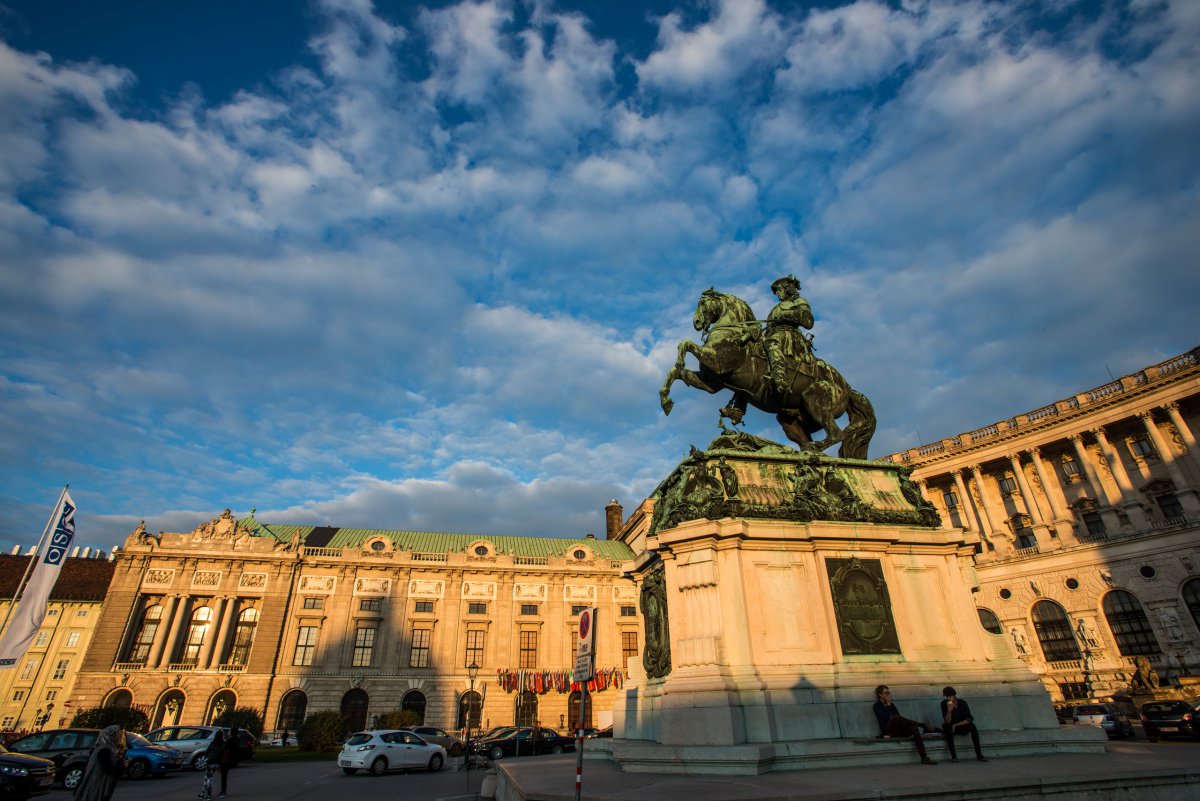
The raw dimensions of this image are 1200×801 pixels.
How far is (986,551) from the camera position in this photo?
4378 centimetres

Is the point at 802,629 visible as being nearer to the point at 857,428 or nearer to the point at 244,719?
the point at 857,428

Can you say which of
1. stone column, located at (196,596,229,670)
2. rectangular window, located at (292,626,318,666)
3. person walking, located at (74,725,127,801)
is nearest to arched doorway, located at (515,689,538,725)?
rectangular window, located at (292,626,318,666)

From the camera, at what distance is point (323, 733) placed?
32688mm

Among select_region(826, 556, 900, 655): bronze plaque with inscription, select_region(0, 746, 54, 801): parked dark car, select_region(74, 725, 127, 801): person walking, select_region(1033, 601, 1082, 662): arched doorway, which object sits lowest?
select_region(0, 746, 54, 801): parked dark car

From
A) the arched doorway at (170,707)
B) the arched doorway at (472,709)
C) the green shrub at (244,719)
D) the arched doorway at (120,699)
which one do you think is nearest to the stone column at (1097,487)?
the arched doorway at (472,709)

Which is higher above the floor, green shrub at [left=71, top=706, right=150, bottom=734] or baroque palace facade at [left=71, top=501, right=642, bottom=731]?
baroque palace facade at [left=71, top=501, right=642, bottom=731]

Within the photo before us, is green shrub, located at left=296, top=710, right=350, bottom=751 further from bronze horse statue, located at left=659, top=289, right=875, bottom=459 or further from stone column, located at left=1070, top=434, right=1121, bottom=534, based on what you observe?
stone column, located at left=1070, top=434, right=1121, bottom=534

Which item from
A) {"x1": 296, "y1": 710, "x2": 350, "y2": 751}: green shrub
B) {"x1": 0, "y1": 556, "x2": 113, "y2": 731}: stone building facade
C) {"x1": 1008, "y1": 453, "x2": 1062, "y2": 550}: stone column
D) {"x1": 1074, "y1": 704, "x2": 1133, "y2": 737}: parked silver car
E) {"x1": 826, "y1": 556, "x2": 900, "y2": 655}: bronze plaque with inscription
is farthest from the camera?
{"x1": 0, "y1": 556, "x2": 113, "y2": 731}: stone building facade

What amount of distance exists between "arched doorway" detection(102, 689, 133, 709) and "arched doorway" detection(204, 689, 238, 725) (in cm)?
493

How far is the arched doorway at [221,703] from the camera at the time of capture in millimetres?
41406

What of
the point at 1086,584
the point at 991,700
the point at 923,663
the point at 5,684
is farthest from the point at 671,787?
the point at 5,684

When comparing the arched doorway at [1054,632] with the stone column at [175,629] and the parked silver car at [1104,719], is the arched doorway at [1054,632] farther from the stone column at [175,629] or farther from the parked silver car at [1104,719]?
the stone column at [175,629]

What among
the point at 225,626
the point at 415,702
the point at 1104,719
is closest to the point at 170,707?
the point at 225,626

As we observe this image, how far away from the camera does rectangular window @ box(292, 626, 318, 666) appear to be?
44.3m
